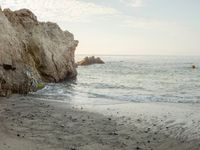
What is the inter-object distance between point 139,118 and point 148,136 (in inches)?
105

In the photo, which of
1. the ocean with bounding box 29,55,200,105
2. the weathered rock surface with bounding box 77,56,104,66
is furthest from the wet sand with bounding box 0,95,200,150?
the weathered rock surface with bounding box 77,56,104,66

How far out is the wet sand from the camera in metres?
8.30

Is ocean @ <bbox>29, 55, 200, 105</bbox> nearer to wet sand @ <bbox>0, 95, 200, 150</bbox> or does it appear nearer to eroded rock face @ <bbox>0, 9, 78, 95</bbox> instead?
eroded rock face @ <bbox>0, 9, 78, 95</bbox>

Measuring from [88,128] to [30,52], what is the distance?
15.4 meters

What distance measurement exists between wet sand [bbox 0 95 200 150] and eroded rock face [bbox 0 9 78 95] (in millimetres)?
3035

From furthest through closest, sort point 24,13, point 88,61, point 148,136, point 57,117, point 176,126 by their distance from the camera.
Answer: point 88,61, point 24,13, point 57,117, point 176,126, point 148,136

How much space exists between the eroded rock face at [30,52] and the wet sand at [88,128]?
3.04 m

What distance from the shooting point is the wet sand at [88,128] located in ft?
27.2

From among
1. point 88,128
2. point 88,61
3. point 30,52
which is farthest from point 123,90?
point 88,61

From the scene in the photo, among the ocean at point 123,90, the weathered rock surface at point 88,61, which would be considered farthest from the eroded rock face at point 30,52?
the weathered rock surface at point 88,61

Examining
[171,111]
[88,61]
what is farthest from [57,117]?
[88,61]

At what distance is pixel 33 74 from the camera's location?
19.3 metres

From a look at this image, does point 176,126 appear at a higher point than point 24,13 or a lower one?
lower

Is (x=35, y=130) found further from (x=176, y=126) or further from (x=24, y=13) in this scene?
(x=24, y=13)
